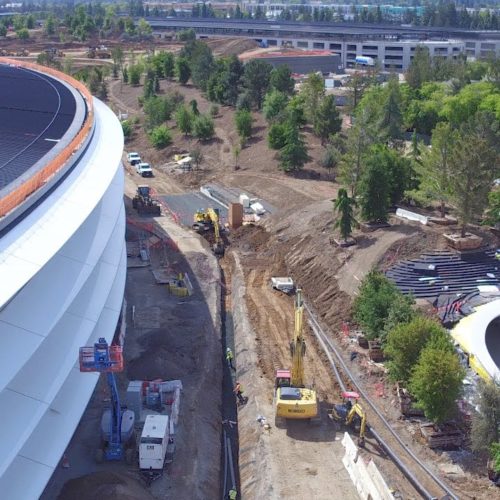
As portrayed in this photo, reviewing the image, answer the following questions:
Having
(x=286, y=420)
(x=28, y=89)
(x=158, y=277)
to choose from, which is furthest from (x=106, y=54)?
(x=286, y=420)

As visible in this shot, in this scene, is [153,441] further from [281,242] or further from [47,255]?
[281,242]

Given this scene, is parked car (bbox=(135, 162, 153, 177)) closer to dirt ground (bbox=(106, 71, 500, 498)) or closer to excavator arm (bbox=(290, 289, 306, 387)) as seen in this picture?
dirt ground (bbox=(106, 71, 500, 498))

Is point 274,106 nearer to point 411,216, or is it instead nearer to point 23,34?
point 411,216

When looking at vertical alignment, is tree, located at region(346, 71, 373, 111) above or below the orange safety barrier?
below

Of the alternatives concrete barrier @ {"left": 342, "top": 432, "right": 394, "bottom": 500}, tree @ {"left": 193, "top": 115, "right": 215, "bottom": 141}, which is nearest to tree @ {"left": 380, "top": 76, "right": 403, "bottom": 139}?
tree @ {"left": 193, "top": 115, "right": 215, "bottom": 141}

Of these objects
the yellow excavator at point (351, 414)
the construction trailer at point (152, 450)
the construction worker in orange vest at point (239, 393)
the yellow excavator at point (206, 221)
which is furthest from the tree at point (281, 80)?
the construction trailer at point (152, 450)

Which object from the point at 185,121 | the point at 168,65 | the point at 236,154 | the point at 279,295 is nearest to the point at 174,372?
the point at 279,295
